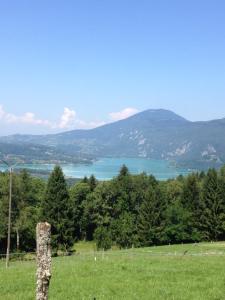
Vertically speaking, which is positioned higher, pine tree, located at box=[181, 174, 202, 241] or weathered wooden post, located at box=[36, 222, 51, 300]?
weathered wooden post, located at box=[36, 222, 51, 300]

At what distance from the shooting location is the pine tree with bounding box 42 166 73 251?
71812mm

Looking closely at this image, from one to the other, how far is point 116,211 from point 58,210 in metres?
30.0

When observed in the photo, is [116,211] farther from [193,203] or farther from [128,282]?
[128,282]

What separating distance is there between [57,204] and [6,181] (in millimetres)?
10037

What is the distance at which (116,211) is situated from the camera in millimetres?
101062

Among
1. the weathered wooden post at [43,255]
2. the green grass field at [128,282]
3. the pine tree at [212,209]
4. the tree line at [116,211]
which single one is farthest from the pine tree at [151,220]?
the weathered wooden post at [43,255]

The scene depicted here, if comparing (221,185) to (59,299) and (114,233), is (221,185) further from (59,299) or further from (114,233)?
(59,299)

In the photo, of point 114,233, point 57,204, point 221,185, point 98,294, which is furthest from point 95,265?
point 221,185

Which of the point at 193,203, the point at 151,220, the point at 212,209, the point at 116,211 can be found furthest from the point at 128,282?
the point at 116,211

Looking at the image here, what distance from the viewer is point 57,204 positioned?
7256cm

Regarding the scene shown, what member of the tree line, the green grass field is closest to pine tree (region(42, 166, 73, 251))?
the tree line

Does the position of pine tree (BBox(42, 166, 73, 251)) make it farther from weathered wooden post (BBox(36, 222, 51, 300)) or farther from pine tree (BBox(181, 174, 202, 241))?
weathered wooden post (BBox(36, 222, 51, 300))

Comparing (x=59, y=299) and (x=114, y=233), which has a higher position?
(x=59, y=299)

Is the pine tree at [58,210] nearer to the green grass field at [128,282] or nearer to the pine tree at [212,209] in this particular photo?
the pine tree at [212,209]
